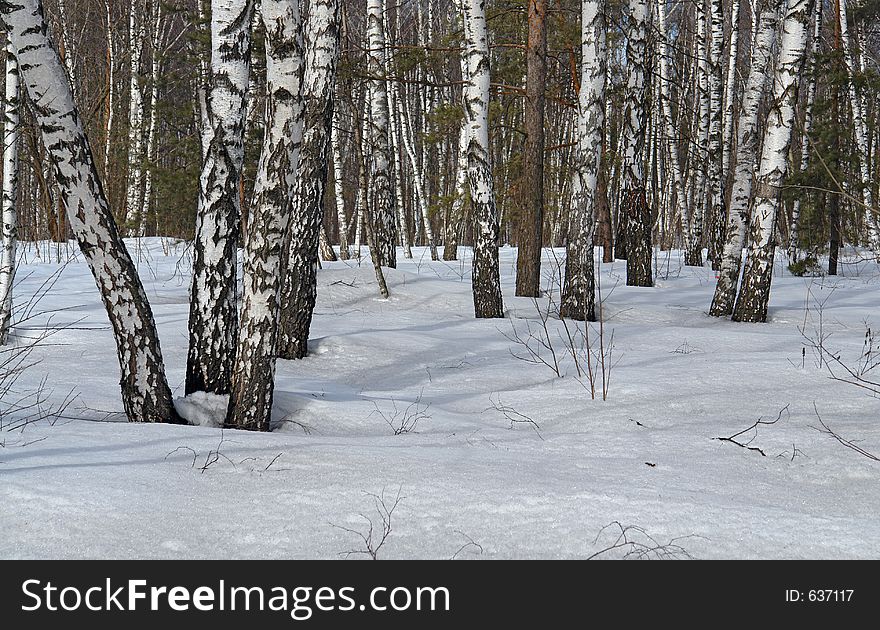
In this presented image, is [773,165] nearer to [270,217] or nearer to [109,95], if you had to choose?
[270,217]

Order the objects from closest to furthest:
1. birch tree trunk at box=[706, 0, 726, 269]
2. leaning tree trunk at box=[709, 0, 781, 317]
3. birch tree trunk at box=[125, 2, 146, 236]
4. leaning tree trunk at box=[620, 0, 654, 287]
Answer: leaning tree trunk at box=[709, 0, 781, 317], leaning tree trunk at box=[620, 0, 654, 287], birch tree trunk at box=[706, 0, 726, 269], birch tree trunk at box=[125, 2, 146, 236]

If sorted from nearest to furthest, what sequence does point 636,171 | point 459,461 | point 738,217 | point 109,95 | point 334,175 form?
1. point 459,461
2. point 738,217
3. point 636,171
4. point 334,175
5. point 109,95

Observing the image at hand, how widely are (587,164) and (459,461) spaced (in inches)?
208

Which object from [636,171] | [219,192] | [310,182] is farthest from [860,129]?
[219,192]

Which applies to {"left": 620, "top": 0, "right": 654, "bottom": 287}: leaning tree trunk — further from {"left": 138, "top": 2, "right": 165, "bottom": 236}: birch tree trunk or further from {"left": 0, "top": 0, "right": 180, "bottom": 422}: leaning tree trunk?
{"left": 138, "top": 2, "right": 165, "bottom": 236}: birch tree trunk

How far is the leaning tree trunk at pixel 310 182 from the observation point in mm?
5695

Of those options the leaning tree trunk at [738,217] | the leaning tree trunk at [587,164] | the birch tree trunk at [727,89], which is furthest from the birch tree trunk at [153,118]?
the leaning tree trunk at [738,217]

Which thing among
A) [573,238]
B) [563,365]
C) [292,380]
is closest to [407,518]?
[292,380]

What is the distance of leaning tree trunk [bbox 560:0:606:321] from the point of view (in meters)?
7.75

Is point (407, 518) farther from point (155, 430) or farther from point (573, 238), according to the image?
point (573, 238)

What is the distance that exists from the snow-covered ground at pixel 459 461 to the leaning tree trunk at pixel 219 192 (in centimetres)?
38

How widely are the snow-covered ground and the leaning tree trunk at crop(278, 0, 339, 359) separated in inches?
13.9

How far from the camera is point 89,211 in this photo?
12.3ft

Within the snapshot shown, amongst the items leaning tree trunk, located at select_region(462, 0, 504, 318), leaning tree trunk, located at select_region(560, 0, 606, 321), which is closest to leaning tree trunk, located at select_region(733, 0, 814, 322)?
leaning tree trunk, located at select_region(560, 0, 606, 321)
